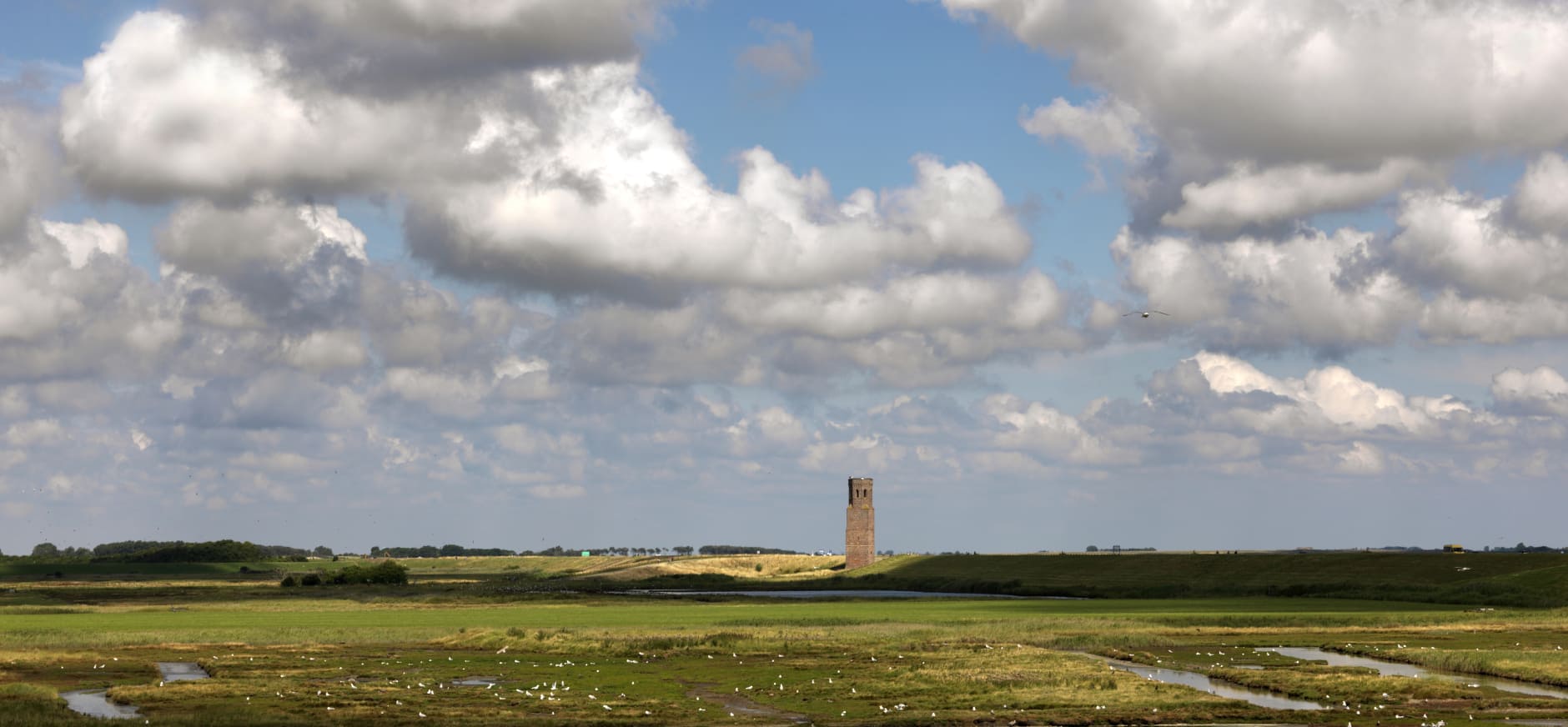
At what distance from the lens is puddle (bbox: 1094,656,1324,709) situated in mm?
55225

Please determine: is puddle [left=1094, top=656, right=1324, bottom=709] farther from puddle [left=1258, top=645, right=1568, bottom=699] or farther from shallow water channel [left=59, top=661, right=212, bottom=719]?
shallow water channel [left=59, top=661, right=212, bottom=719]

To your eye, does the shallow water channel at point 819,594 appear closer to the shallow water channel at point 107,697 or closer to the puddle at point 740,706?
the shallow water channel at point 107,697

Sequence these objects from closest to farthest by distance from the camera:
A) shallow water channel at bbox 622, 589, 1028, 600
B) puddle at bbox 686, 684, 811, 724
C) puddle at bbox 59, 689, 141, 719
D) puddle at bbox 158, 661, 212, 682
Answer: puddle at bbox 686, 684, 811, 724 → puddle at bbox 59, 689, 141, 719 → puddle at bbox 158, 661, 212, 682 → shallow water channel at bbox 622, 589, 1028, 600

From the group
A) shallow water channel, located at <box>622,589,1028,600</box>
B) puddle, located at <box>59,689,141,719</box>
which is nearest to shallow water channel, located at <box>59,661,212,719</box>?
puddle, located at <box>59,689,141,719</box>

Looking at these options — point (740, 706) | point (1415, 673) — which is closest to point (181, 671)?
point (740, 706)

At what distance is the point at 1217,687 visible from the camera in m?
61.4

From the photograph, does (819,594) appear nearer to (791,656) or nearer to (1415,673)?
(791,656)

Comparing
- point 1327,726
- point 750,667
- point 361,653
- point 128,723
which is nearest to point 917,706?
point 1327,726

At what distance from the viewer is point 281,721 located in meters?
49.3

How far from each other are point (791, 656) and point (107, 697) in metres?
33.9

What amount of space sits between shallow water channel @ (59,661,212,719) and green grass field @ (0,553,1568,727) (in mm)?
845

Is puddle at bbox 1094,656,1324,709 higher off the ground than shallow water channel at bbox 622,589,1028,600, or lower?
lower

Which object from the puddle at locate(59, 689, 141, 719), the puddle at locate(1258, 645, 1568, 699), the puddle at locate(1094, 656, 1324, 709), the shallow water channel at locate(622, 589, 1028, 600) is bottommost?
the puddle at locate(59, 689, 141, 719)

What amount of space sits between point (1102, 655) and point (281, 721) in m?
45.3
